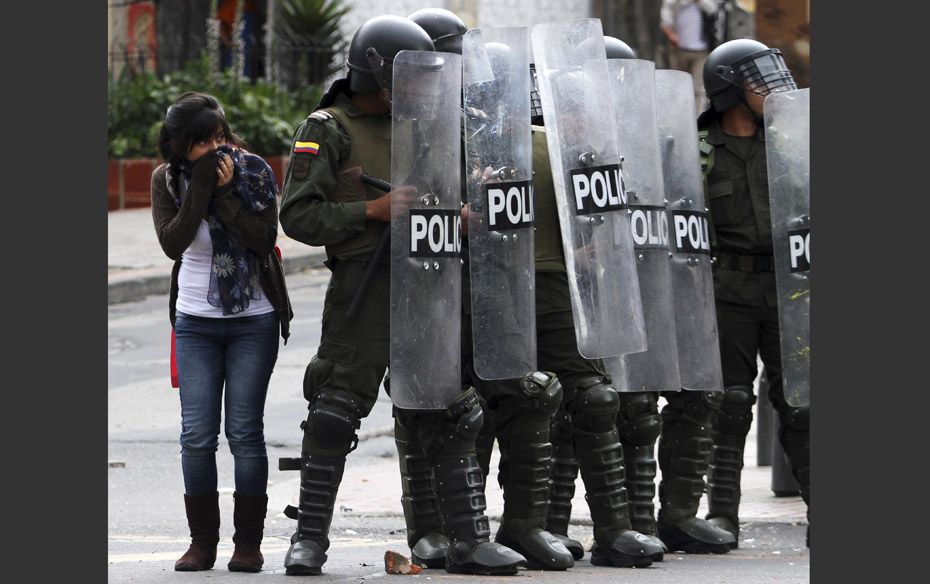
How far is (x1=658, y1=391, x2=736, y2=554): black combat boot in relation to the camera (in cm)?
630

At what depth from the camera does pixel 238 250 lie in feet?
18.2

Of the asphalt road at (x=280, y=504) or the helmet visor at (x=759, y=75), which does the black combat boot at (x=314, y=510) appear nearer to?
the asphalt road at (x=280, y=504)

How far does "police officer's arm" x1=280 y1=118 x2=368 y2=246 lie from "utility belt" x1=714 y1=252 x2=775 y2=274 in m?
1.75

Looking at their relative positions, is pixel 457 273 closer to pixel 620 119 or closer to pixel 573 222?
pixel 573 222

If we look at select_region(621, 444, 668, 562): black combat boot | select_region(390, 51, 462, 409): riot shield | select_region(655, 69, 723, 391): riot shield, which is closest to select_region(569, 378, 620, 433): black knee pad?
select_region(621, 444, 668, 562): black combat boot

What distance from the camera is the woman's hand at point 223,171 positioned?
548 centimetres

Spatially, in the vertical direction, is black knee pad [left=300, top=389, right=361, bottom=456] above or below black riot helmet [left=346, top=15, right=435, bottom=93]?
below

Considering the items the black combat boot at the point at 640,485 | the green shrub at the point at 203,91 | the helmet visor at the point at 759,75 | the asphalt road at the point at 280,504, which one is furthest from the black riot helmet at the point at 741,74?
the green shrub at the point at 203,91

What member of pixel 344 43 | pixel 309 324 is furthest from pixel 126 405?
pixel 344 43

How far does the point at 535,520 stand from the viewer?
5562 millimetres

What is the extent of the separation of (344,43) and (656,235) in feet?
56.3

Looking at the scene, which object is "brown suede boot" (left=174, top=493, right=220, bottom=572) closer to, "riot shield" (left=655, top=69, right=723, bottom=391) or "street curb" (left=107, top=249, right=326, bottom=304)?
"riot shield" (left=655, top=69, right=723, bottom=391)

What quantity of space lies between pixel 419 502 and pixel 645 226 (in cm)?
130

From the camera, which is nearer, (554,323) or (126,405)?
(554,323)
